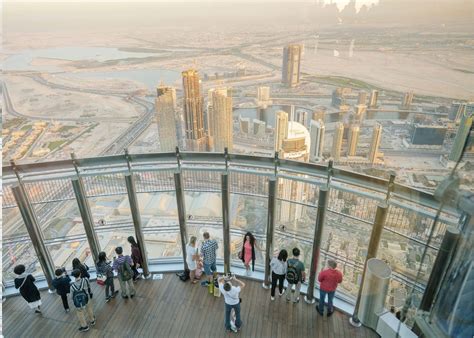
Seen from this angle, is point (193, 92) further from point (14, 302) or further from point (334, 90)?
point (14, 302)

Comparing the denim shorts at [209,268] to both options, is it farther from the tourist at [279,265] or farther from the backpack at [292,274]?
the backpack at [292,274]

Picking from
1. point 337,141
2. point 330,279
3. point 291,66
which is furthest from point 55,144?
point 291,66

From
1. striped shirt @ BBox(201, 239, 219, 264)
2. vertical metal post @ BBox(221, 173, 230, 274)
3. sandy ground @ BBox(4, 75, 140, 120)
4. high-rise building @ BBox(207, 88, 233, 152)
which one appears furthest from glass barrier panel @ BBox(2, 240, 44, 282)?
sandy ground @ BBox(4, 75, 140, 120)

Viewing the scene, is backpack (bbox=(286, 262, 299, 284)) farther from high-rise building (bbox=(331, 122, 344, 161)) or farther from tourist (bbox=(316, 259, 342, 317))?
high-rise building (bbox=(331, 122, 344, 161))

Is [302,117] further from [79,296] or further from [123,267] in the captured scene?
[79,296]

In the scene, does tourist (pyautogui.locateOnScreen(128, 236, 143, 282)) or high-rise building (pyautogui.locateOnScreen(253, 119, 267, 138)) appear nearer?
tourist (pyautogui.locateOnScreen(128, 236, 143, 282))

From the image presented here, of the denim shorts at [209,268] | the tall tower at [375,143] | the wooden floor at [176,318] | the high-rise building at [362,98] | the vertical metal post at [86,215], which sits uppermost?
the vertical metal post at [86,215]

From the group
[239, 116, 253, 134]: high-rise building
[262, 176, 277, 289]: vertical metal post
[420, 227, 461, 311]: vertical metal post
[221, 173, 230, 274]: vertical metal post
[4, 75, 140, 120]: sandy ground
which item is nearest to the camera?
[420, 227, 461, 311]: vertical metal post

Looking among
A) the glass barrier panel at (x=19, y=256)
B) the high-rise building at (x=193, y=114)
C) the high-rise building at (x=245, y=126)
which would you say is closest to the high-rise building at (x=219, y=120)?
the high-rise building at (x=193, y=114)
